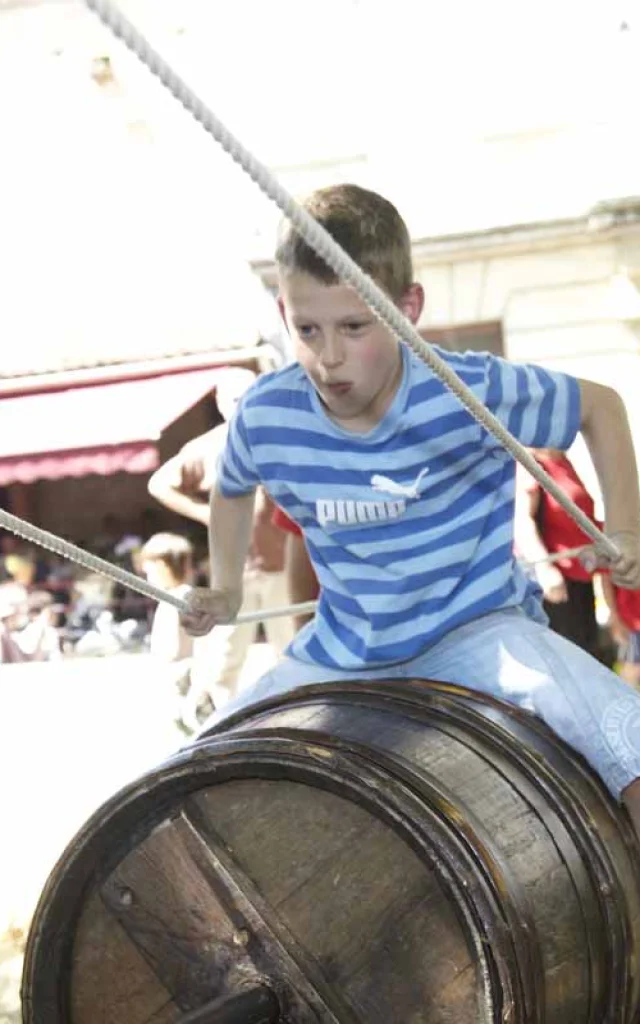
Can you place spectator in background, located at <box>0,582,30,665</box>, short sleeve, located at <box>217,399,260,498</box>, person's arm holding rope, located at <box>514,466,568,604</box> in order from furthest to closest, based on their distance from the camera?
spectator in background, located at <box>0,582,30,665</box>
person's arm holding rope, located at <box>514,466,568,604</box>
short sleeve, located at <box>217,399,260,498</box>

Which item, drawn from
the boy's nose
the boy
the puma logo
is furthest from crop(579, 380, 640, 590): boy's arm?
the boy's nose

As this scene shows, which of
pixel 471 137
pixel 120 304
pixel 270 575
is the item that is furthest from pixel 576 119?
pixel 270 575

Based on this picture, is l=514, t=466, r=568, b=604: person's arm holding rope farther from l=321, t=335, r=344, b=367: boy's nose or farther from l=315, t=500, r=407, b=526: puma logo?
l=321, t=335, r=344, b=367: boy's nose

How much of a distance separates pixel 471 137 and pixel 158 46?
1.86 metres

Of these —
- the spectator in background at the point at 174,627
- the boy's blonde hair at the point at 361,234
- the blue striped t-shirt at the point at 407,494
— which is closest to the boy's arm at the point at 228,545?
the blue striped t-shirt at the point at 407,494

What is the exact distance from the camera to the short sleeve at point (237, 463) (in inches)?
88.1

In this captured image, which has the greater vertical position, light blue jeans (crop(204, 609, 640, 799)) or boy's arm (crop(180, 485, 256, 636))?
boy's arm (crop(180, 485, 256, 636))

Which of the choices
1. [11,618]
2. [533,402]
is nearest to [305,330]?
[533,402]

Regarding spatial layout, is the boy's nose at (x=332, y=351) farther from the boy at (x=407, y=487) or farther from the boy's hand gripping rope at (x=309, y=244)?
the boy's hand gripping rope at (x=309, y=244)

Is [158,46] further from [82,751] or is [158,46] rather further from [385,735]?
[385,735]

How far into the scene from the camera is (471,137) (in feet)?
30.1

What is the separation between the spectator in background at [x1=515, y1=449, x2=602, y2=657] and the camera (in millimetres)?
4117

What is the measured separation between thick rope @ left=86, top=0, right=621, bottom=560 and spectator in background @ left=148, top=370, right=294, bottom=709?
3030 millimetres

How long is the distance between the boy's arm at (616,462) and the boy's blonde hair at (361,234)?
35 cm
